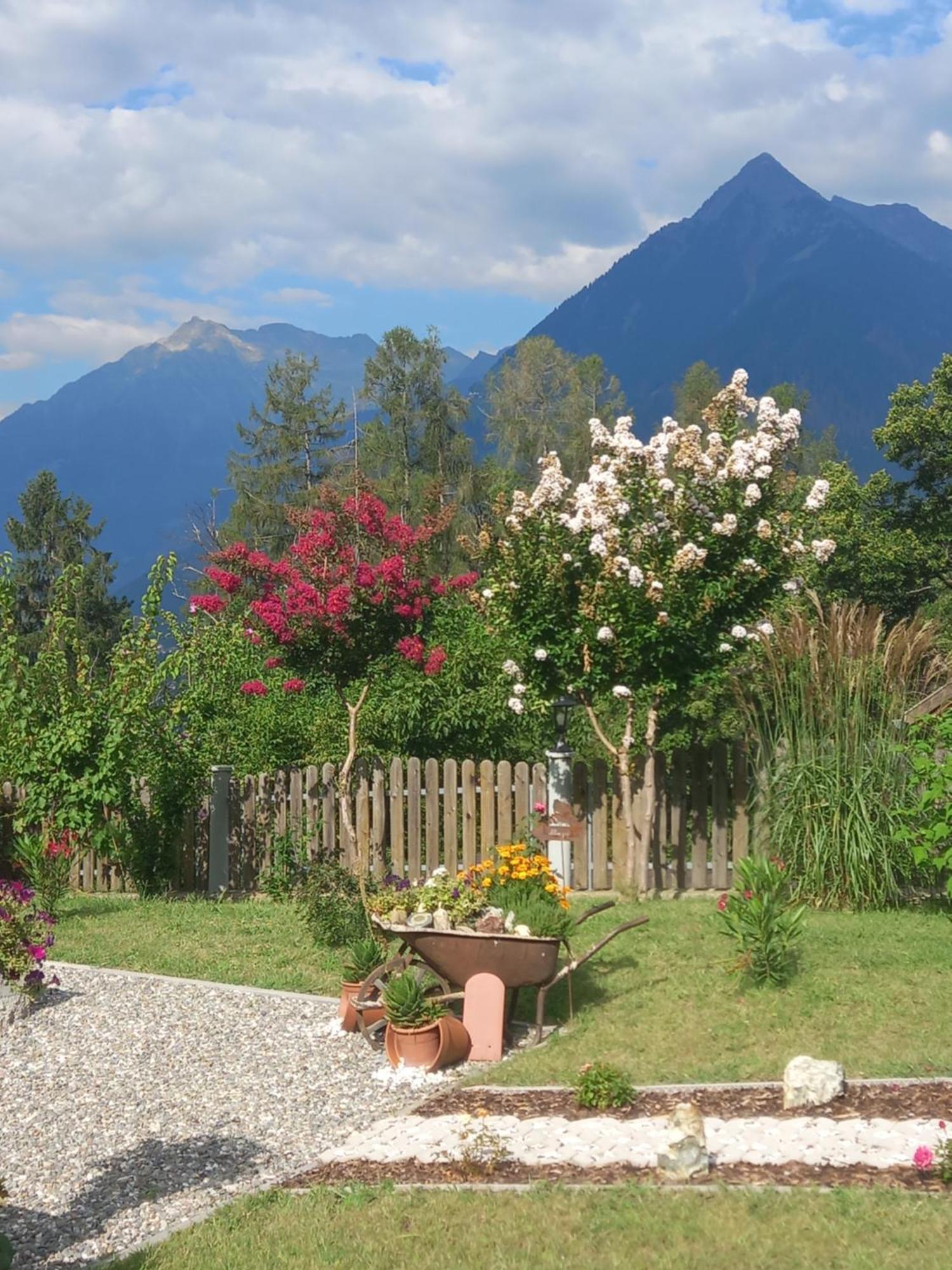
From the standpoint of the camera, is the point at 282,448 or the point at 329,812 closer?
the point at 329,812

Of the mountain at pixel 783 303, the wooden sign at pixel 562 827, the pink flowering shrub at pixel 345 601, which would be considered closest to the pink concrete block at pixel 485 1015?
the wooden sign at pixel 562 827

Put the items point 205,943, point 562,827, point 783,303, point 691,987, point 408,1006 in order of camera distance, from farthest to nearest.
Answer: point 783,303 → point 562,827 → point 205,943 → point 691,987 → point 408,1006

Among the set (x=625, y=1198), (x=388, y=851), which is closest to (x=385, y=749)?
(x=388, y=851)

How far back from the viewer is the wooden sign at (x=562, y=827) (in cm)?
961

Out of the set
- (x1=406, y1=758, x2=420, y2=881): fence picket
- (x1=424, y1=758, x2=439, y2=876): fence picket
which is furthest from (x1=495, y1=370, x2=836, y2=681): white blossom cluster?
(x1=406, y1=758, x2=420, y2=881): fence picket

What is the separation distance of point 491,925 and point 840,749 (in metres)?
3.48

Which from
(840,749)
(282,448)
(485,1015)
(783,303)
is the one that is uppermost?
(783,303)

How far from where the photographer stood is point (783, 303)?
15212cm

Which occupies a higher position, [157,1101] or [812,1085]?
[812,1085]

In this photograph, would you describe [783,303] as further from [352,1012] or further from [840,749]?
[352,1012]

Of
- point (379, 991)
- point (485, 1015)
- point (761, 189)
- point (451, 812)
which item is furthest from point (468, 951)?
point (761, 189)

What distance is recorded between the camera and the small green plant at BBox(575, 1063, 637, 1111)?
5.23 meters

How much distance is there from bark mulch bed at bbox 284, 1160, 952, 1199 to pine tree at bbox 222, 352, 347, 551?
32.9m

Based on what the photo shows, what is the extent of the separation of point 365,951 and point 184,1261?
298 cm
